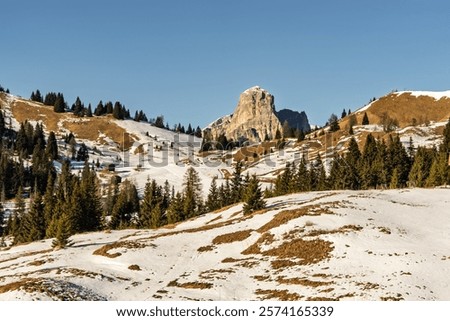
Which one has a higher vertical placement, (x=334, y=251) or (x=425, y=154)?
(x=425, y=154)

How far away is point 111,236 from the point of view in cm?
7712

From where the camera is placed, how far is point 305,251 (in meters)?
47.9

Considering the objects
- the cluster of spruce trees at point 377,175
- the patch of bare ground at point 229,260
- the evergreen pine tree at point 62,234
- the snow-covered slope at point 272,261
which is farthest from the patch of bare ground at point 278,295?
the cluster of spruce trees at point 377,175

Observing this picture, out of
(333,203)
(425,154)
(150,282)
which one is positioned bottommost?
(150,282)

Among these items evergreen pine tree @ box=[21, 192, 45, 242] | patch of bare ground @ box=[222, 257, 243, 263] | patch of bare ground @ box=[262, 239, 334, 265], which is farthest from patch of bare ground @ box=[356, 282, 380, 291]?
evergreen pine tree @ box=[21, 192, 45, 242]

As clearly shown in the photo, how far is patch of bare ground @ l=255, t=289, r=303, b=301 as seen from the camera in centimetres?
3319

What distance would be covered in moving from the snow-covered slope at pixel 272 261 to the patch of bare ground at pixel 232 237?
0.51 feet

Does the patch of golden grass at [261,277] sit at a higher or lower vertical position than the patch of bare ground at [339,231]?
lower

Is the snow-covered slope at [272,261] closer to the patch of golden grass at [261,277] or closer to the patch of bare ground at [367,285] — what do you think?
the patch of bare ground at [367,285]

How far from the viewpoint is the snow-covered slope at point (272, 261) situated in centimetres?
3441

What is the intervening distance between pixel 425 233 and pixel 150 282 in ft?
107

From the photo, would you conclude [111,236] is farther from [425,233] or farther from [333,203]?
[425,233]

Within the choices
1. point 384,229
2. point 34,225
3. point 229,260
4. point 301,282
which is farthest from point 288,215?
point 34,225
